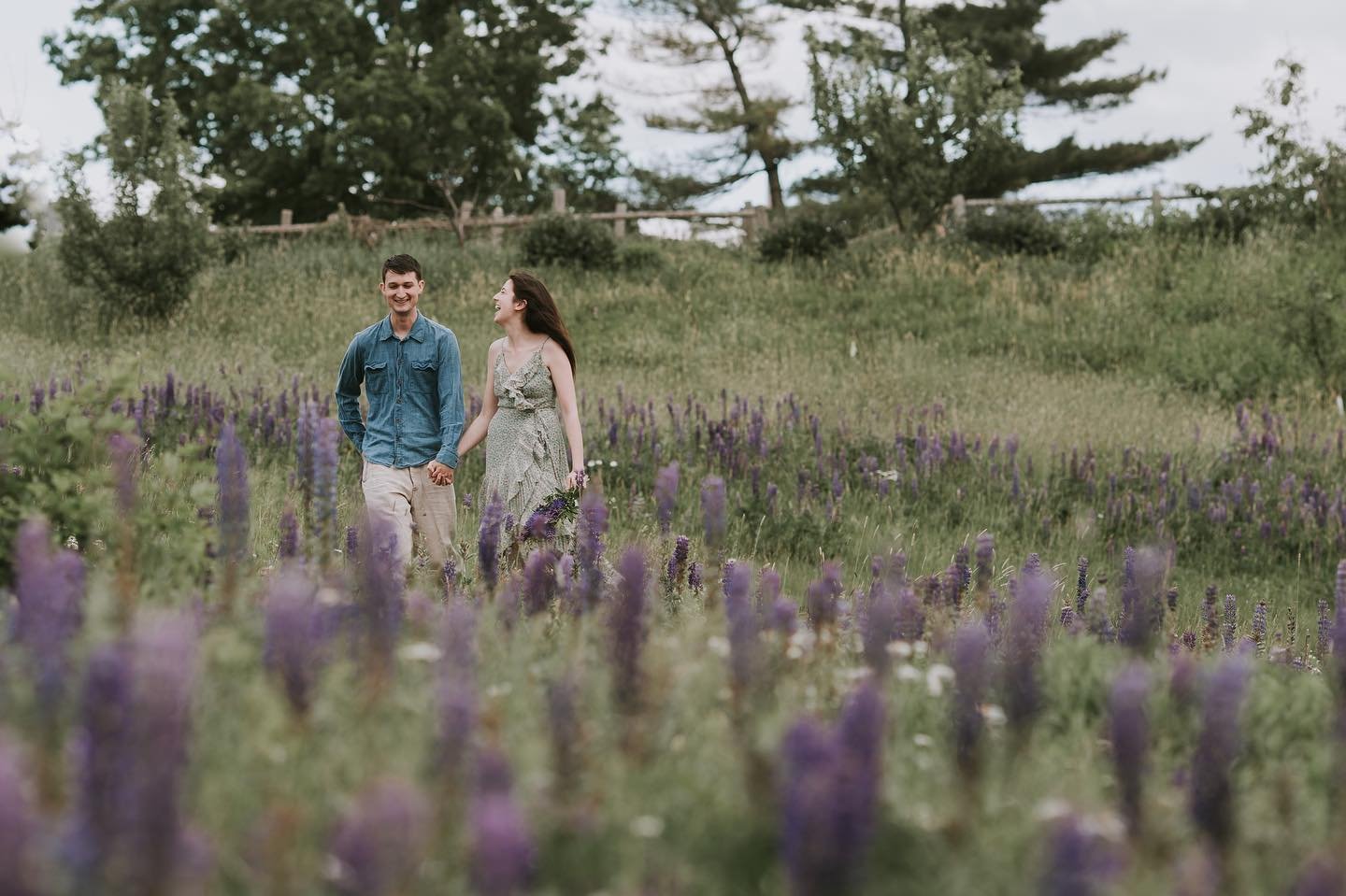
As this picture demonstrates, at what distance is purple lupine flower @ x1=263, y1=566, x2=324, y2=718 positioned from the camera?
1994 mm

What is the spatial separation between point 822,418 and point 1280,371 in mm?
8824

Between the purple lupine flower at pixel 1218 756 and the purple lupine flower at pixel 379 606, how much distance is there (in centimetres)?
151

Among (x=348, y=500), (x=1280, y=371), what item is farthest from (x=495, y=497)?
(x=1280, y=371)

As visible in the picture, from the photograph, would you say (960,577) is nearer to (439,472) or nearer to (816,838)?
(439,472)

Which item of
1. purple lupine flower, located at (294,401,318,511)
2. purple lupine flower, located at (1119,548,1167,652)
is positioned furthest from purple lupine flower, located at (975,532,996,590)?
purple lupine flower, located at (294,401,318,511)

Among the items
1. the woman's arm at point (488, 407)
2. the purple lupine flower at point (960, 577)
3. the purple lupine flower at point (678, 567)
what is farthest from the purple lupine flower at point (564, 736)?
the woman's arm at point (488, 407)

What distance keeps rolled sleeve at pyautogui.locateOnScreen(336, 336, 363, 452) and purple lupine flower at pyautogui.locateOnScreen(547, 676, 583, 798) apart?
180 inches

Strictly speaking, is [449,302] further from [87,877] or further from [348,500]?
[87,877]

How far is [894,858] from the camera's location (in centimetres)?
207

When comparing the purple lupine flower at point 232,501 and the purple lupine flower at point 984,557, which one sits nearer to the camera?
the purple lupine flower at point 232,501

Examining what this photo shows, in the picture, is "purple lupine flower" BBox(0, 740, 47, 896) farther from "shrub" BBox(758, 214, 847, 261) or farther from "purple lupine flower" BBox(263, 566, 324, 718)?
"shrub" BBox(758, 214, 847, 261)

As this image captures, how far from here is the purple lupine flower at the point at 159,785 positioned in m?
1.38

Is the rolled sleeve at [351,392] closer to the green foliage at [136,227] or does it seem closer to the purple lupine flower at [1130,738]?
the purple lupine flower at [1130,738]

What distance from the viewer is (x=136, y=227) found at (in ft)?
62.6
